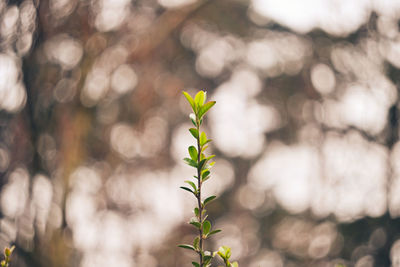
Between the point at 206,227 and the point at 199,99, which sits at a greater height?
the point at 199,99

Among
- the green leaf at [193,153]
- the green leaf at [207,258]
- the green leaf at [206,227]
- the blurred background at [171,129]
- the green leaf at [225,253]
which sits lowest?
the blurred background at [171,129]

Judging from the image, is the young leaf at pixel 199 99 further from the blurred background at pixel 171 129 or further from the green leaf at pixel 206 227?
the blurred background at pixel 171 129

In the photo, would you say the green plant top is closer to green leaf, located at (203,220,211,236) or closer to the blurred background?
green leaf, located at (203,220,211,236)

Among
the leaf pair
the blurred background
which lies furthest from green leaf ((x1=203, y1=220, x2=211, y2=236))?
the blurred background

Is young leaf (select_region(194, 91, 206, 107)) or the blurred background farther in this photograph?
the blurred background

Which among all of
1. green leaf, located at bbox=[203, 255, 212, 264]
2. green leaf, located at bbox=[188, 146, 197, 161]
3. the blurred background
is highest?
green leaf, located at bbox=[188, 146, 197, 161]

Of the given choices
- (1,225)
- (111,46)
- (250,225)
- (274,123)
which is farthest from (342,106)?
(1,225)

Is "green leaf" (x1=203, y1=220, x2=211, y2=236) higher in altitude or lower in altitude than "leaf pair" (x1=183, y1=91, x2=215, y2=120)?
lower

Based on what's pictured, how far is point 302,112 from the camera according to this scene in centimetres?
491

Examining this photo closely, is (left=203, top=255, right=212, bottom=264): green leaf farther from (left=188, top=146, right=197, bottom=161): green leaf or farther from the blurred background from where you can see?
the blurred background

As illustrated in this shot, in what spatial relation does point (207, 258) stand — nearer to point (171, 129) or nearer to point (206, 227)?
point (206, 227)

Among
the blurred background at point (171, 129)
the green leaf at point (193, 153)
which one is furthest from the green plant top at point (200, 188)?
the blurred background at point (171, 129)

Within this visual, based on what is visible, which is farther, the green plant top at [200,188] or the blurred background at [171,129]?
the blurred background at [171,129]

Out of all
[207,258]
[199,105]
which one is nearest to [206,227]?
[207,258]
